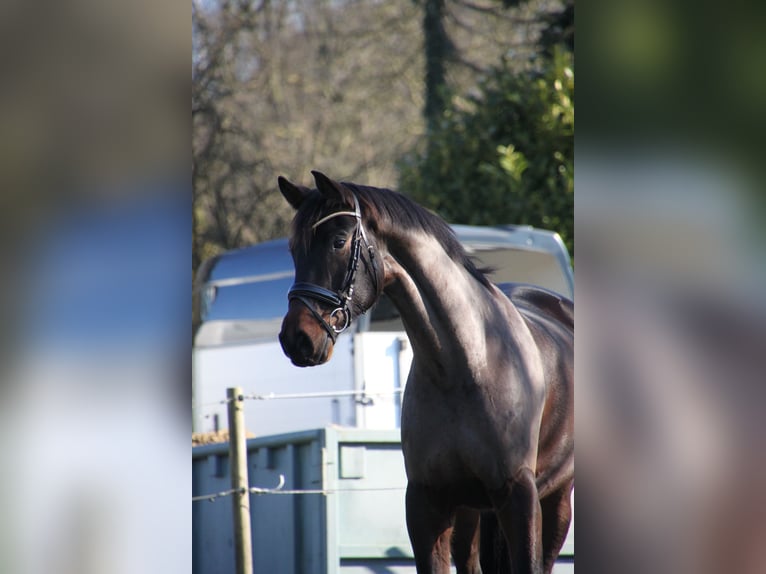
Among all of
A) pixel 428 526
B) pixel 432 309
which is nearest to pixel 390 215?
pixel 432 309

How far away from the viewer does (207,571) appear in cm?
687

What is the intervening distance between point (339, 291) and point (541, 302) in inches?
80.0

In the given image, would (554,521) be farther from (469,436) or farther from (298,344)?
(298,344)

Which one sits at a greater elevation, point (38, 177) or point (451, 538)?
point (38, 177)

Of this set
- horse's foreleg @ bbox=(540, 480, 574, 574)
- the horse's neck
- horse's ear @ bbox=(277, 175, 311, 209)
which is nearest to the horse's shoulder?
horse's foreleg @ bbox=(540, 480, 574, 574)

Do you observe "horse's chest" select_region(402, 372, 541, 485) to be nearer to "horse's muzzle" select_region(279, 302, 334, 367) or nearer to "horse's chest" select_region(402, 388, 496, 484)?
"horse's chest" select_region(402, 388, 496, 484)

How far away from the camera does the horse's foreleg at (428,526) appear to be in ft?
12.0

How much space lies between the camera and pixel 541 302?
16.9 ft

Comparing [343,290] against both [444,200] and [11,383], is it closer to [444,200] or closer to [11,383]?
[11,383]

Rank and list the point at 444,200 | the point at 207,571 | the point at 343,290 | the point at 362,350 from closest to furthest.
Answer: the point at 343,290
the point at 207,571
the point at 362,350
the point at 444,200

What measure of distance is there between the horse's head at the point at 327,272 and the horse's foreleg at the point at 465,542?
1169 mm

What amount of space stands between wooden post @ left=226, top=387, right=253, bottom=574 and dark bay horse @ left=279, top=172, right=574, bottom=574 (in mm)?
2292

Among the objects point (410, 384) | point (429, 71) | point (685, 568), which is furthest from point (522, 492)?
point (429, 71)

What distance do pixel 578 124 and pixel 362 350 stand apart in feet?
23.5
